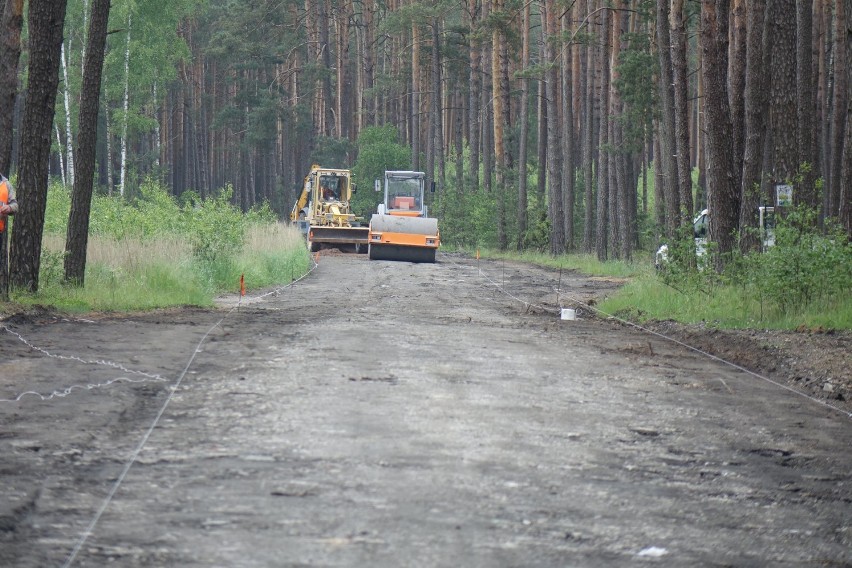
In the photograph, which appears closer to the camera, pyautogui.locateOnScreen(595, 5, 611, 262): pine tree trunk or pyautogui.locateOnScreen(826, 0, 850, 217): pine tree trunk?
pyautogui.locateOnScreen(826, 0, 850, 217): pine tree trunk

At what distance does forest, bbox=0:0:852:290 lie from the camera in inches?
823

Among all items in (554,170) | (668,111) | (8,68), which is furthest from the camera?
(554,170)

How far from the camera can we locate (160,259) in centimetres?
2288

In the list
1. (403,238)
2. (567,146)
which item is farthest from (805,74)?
(567,146)

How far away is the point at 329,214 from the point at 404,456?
137ft

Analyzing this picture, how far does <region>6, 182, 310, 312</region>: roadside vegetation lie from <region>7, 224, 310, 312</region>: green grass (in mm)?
17

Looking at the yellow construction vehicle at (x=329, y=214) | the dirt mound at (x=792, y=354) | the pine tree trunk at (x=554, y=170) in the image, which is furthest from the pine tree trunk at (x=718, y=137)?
the yellow construction vehicle at (x=329, y=214)

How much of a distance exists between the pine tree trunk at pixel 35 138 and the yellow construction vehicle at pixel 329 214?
26245 millimetres

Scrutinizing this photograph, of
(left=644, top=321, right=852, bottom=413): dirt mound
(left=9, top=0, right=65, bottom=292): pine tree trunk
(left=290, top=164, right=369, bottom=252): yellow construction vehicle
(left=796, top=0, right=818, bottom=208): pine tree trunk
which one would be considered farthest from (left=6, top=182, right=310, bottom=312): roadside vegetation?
(left=796, top=0, right=818, bottom=208): pine tree trunk

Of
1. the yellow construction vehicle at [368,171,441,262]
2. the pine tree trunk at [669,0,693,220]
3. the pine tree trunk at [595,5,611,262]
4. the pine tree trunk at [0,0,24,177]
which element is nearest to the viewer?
the pine tree trunk at [0,0,24,177]

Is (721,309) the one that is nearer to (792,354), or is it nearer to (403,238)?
(792,354)

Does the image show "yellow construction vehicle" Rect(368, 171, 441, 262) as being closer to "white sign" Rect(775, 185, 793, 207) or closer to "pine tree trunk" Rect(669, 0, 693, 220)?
"pine tree trunk" Rect(669, 0, 693, 220)

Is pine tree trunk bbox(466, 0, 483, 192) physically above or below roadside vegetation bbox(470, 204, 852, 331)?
above

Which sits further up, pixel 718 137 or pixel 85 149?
pixel 718 137
